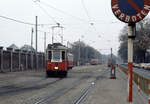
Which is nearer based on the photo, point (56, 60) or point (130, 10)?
point (130, 10)

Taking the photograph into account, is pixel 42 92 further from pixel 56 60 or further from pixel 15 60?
pixel 15 60

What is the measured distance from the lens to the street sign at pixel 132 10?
430 centimetres

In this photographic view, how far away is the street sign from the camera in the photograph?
169 inches

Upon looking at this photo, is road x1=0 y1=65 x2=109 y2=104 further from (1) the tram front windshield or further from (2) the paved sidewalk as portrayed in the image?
(1) the tram front windshield

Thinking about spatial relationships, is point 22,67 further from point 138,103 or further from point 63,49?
point 138,103

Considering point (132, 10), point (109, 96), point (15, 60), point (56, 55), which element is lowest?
point (109, 96)

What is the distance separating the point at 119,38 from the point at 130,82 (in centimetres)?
6861

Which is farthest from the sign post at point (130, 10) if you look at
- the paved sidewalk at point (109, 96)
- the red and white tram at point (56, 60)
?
the red and white tram at point (56, 60)

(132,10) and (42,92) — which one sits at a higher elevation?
(132,10)

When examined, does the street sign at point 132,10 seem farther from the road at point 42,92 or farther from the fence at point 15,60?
the fence at point 15,60

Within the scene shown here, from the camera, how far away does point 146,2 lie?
14.1 ft

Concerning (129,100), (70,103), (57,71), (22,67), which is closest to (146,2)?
(129,100)

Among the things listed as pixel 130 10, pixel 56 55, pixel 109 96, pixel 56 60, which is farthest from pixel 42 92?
pixel 56 55

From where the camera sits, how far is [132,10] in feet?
14.1
